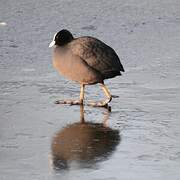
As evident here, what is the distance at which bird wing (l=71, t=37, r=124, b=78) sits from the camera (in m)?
8.70

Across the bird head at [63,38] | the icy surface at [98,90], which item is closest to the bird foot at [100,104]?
the icy surface at [98,90]

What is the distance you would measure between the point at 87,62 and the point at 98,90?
69cm

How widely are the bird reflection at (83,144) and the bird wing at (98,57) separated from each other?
0.96 meters

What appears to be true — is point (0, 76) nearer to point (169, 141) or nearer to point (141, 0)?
point (169, 141)

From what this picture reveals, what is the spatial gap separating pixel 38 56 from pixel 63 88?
4.96 ft

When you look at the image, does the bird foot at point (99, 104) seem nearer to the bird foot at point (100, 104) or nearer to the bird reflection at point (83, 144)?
the bird foot at point (100, 104)

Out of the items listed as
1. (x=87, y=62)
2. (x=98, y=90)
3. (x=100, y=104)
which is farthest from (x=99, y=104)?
(x=98, y=90)

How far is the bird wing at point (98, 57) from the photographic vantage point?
343 inches

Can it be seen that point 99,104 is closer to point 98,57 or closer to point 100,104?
point 100,104

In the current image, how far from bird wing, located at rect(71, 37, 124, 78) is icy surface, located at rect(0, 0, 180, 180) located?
1.15 feet

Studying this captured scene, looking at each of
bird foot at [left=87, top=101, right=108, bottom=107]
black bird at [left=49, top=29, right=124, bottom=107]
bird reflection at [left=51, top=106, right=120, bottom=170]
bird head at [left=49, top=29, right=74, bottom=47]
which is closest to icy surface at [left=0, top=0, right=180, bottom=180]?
bird reflection at [left=51, top=106, right=120, bottom=170]

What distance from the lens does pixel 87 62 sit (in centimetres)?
870

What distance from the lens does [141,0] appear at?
14.7 meters

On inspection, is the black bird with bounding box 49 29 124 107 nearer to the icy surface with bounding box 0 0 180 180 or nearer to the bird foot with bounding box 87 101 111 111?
the bird foot with bounding box 87 101 111 111
